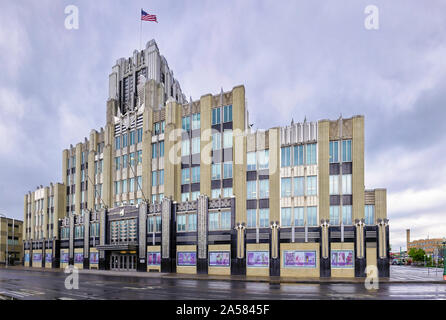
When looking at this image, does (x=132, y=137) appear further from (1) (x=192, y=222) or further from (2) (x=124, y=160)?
(1) (x=192, y=222)

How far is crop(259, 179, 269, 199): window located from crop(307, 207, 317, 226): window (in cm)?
545

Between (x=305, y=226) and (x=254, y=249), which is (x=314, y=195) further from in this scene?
(x=254, y=249)

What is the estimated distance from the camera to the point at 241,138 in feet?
152

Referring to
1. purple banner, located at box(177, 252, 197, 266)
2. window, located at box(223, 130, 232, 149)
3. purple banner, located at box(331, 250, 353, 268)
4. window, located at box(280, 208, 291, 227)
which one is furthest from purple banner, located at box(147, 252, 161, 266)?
purple banner, located at box(331, 250, 353, 268)

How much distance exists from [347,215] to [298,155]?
9.04m

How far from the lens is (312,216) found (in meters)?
41.7

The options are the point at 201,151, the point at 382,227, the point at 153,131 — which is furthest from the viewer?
the point at 153,131

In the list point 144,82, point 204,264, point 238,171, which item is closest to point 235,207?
point 238,171

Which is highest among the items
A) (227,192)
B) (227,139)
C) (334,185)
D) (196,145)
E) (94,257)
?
(227,139)

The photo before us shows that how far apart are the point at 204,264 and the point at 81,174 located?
35883 millimetres

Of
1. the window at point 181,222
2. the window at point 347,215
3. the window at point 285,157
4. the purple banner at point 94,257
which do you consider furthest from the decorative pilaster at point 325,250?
the purple banner at point 94,257

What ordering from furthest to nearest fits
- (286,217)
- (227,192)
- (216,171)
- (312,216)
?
(216,171) → (227,192) → (286,217) → (312,216)

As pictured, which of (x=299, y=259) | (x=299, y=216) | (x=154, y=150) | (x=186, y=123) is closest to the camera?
(x=299, y=259)

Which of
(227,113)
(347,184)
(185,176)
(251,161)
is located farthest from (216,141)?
(347,184)
